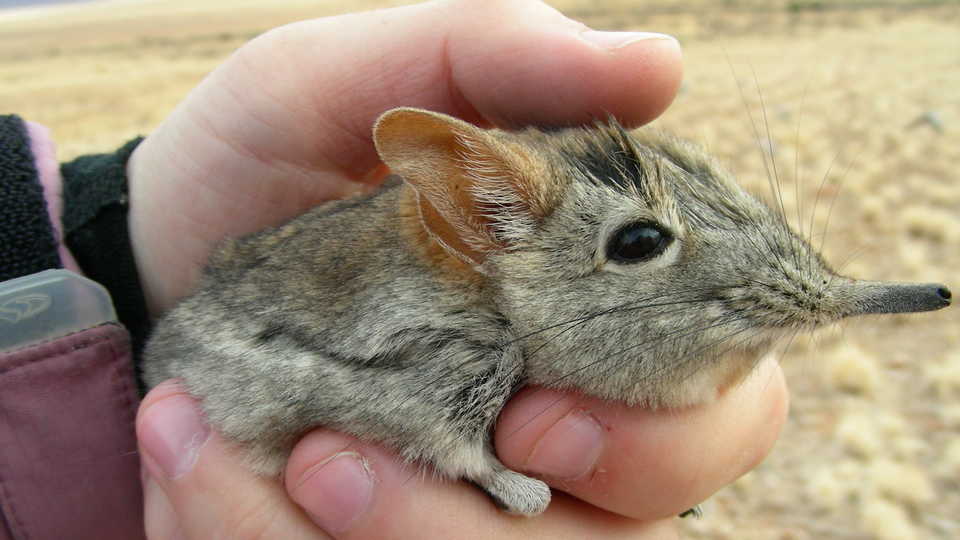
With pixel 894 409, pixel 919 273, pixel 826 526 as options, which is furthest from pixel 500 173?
pixel 919 273

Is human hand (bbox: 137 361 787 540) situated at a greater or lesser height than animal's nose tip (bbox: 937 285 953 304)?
lesser

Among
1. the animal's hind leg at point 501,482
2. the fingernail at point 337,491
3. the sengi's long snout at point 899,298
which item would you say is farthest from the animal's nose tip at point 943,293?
the fingernail at point 337,491

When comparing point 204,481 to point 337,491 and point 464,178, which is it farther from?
point 464,178

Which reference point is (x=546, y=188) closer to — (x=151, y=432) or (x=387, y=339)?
(x=387, y=339)

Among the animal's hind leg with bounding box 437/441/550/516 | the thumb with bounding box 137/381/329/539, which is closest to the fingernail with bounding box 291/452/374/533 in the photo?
the thumb with bounding box 137/381/329/539

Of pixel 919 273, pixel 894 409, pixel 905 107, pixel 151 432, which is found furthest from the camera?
pixel 905 107

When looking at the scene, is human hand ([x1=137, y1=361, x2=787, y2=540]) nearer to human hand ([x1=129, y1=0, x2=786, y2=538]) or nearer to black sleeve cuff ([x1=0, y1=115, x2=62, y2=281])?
human hand ([x1=129, y1=0, x2=786, y2=538])

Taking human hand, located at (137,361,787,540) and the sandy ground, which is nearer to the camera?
human hand, located at (137,361,787,540)

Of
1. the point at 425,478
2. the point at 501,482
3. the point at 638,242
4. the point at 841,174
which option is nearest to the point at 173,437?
the point at 425,478
